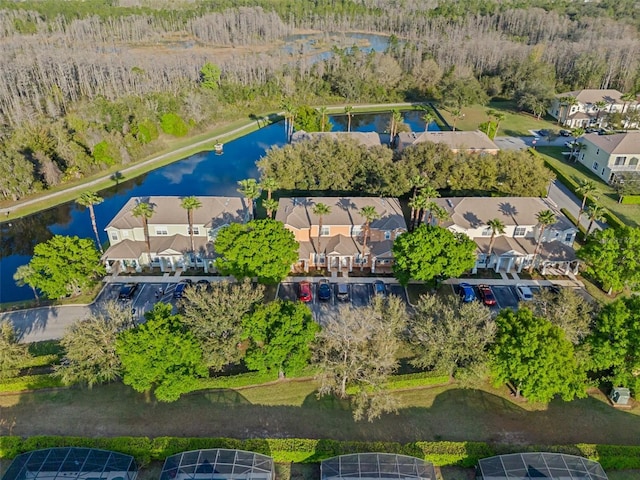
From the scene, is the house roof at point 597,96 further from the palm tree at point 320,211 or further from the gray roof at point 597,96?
the palm tree at point 320,211

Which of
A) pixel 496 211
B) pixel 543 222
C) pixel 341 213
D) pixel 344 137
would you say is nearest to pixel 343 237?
pixel 341 213

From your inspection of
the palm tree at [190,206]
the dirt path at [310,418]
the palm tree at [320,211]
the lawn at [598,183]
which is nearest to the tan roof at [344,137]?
the palm tree at [320,211]

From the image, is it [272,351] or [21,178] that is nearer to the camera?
[272,351]

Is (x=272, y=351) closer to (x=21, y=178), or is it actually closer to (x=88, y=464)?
(x=88, y=464)

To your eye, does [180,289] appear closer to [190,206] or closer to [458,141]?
[190,206]

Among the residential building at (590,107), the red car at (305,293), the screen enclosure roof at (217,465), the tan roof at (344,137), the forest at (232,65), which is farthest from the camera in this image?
the residential building at (590,107)

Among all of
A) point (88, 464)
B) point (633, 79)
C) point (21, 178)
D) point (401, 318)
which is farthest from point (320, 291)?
point (633, 79)
